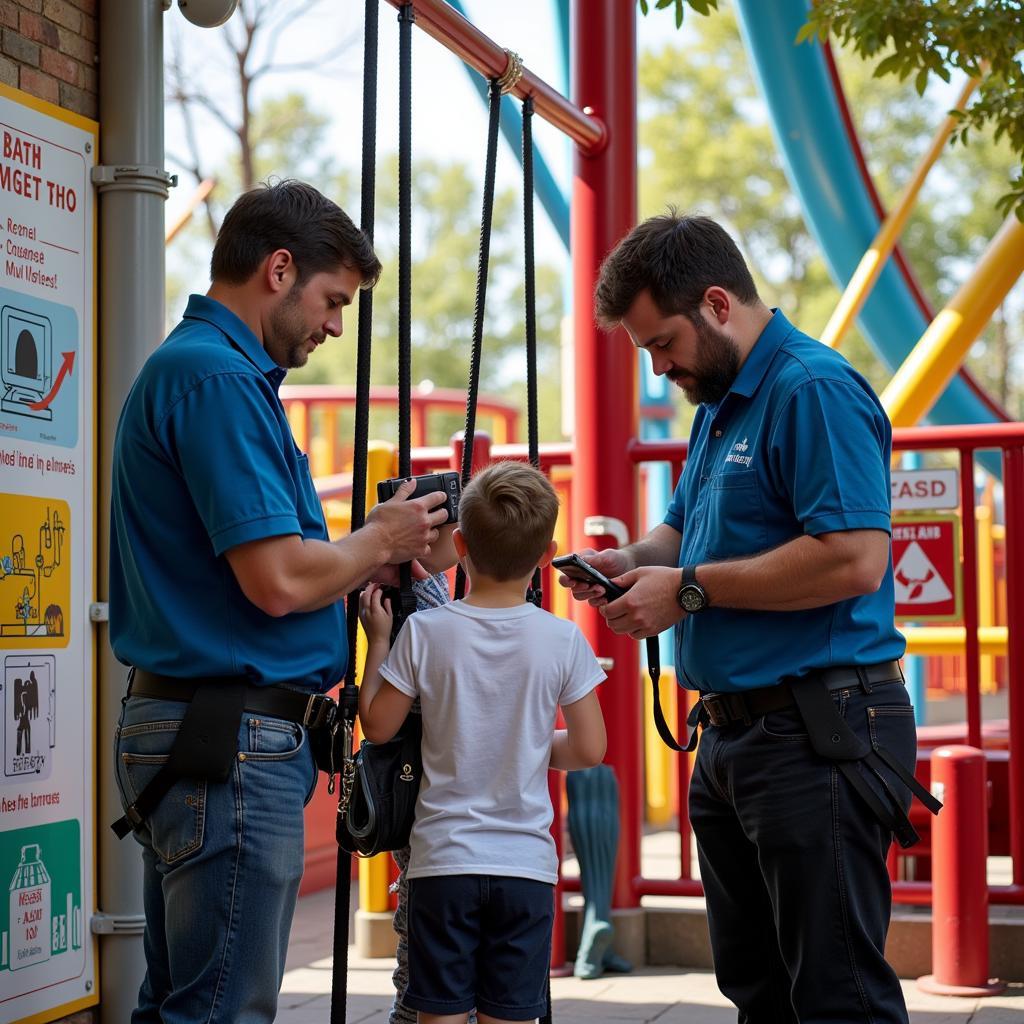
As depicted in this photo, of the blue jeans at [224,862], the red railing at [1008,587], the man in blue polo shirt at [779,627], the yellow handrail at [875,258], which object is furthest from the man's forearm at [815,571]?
the yellow handrail at [875,258]

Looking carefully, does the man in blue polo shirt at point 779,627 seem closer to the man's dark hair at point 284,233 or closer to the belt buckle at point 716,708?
the belt buckle at point 716,708

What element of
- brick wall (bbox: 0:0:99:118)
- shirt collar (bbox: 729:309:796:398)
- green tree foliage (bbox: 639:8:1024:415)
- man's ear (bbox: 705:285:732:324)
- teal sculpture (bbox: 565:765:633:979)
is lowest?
teal sculpture (bbox: 565:765:633:979)

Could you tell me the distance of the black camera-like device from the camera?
288 centimetres

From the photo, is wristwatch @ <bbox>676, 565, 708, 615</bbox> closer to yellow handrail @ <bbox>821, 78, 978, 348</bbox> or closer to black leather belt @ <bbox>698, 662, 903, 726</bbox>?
black leather belt @ <bbox>698, 662, 903, 726</bbox>

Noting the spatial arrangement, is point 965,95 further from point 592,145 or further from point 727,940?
point 727,940

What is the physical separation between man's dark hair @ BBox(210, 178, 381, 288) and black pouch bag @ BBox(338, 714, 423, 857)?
96 centimetres

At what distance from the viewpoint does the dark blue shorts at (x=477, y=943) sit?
293 cm

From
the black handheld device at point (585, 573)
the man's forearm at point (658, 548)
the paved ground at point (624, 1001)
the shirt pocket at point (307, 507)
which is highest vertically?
the shirt pocket at point (307, 507)

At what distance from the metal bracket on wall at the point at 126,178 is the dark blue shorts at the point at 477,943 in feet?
6.46

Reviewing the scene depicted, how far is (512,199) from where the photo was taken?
44844mm

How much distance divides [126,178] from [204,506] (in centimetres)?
166

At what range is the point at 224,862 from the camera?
2.49 m

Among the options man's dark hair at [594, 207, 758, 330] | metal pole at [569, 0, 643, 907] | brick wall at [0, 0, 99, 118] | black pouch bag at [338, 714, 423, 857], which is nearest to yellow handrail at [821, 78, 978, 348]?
metal pole at [569, 0, 643, 907]

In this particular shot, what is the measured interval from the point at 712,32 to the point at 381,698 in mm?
33335
